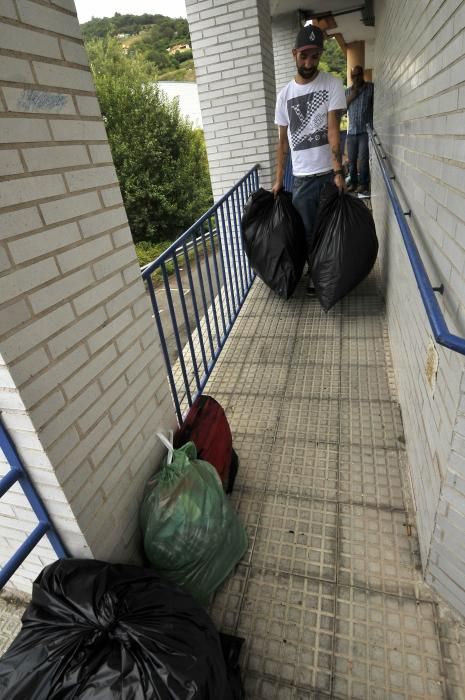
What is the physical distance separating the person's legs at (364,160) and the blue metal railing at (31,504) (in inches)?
272

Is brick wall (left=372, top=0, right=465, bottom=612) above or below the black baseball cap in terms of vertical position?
below

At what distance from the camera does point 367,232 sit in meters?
3.00

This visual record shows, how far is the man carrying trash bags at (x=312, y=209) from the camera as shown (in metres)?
2.98

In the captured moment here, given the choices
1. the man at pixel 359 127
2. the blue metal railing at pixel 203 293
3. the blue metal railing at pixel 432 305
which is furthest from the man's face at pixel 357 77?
the blue metal railing at pixel 432 305

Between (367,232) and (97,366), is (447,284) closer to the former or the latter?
(97,366)

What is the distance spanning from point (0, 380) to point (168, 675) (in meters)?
0.84

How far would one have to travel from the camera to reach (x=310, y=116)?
3109 millimetres

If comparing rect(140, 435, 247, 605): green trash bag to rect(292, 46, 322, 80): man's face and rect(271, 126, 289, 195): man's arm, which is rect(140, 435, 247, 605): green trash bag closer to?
rect(271, 126, 289, 195): man's arm

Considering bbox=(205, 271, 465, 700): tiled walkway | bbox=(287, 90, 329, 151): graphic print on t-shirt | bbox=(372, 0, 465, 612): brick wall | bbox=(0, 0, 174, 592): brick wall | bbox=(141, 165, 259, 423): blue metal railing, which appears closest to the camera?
bbox=(0, 0, 174, 592): brick wall

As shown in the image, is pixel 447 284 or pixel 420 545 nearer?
pixel 447 284

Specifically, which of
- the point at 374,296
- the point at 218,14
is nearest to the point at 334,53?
the point at 218,14

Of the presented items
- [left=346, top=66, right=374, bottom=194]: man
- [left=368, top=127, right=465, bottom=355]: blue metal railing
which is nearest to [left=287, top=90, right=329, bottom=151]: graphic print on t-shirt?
[left=368, top=127, right=465, bottom=355]: blue metal railing

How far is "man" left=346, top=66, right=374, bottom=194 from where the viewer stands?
6145 millimetres

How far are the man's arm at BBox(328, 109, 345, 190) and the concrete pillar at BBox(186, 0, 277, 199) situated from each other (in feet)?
4.21
